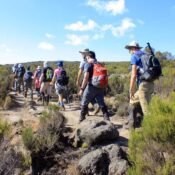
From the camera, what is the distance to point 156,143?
644 cm

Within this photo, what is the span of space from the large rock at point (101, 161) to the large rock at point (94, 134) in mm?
1103

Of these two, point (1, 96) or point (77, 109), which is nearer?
point (77, 109)

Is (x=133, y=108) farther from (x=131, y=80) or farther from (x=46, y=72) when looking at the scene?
(x=46, y=72)

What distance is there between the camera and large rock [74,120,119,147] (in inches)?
364

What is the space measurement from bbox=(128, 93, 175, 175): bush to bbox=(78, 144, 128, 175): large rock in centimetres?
108

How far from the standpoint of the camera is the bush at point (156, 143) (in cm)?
615

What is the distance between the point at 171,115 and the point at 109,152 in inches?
88.2

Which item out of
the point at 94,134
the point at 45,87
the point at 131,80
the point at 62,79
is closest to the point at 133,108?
the point at 131,80

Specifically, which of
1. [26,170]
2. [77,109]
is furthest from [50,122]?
[77,109]

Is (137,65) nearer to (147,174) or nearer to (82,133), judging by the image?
(82,133)

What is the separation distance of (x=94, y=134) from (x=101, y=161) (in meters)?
1.44

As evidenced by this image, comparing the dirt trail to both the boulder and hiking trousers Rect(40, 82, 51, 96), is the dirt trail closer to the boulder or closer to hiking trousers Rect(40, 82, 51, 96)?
hiking trousers Rect(40, 82, 51, 96)

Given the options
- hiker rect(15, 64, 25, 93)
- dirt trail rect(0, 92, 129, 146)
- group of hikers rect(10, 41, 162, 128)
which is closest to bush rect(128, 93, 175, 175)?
group of hikers rect(10, 41, 162, 128)

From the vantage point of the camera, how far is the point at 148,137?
21.2ft
